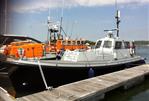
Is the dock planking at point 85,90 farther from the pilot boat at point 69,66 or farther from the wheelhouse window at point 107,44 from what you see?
the wheelhouse window at point 107,44

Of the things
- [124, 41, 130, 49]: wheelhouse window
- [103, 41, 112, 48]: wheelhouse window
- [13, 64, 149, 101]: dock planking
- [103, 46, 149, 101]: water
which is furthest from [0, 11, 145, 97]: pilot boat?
[103, 46, 149, 101]: water

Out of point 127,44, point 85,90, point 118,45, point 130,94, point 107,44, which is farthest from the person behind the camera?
point 127,44

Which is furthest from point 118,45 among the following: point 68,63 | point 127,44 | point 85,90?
point 85,90

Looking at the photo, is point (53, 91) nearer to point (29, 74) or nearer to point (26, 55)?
point (29, 74)

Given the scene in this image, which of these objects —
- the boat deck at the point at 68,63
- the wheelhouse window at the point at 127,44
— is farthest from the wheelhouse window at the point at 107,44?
the wheelhouse window at the point at 127,44

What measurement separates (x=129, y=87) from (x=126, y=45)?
12.2 ft

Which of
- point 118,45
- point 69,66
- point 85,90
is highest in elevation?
point 118,45

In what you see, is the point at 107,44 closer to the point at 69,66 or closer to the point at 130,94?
the point at 130,94

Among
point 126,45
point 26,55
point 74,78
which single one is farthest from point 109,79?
point 126,45

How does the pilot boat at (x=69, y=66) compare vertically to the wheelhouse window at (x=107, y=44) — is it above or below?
below

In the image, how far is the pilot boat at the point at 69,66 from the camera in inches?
365

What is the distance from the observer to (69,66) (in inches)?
399

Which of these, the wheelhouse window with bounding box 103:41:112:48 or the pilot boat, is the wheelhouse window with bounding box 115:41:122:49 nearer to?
the pilot boat

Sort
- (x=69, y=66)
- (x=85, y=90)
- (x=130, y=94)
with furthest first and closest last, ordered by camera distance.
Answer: (x=130, y=94) < (x=69, y=66) < (x=85, y=90)
